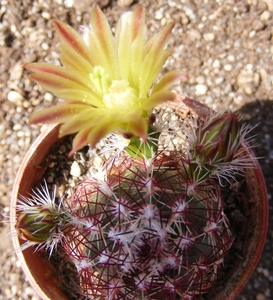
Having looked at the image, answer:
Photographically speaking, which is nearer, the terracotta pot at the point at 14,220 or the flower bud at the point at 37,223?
the flower bud at the point at 37,223

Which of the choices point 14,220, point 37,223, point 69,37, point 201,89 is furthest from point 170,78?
point 201,89

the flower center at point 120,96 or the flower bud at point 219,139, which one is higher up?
the flower center at point 120,96

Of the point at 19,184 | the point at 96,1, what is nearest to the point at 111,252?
the point at 19,184

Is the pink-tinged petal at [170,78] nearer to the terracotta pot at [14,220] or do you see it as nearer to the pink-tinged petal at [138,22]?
the pink-tinged petal at [138,22]

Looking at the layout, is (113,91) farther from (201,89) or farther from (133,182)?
(201,89)

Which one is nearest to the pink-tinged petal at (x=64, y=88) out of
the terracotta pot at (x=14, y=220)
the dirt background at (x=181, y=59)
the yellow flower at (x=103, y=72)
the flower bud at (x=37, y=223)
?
the yellow flower at (x=103, y=72)

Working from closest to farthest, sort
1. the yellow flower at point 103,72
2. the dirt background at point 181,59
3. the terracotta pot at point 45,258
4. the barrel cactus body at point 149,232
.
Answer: the yellow flower at point 103,72 → the barrel cactus body at point 149,232 → the terracotta pot at point 45,258 → the dirt background at point 181,59
